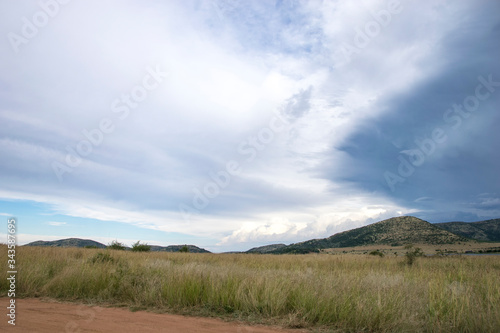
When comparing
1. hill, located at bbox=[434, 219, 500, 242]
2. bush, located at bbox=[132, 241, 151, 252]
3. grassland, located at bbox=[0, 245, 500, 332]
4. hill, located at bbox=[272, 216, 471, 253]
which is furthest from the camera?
hill, located at bbox=[434, 219, 500, 242]

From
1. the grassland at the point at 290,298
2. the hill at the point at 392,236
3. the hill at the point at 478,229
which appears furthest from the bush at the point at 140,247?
the hill at the point at 478,229

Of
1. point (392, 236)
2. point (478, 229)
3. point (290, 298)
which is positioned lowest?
point (478, 229)

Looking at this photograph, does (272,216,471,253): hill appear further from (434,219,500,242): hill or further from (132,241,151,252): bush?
(132,241,151,252): bush

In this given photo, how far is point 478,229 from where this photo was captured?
116812 mm

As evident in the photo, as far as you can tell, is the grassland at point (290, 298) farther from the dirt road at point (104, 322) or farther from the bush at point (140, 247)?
the bush at point (140, 247)

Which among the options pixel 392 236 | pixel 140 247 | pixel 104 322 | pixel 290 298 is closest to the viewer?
pixel 104 322

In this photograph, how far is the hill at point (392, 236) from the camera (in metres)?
78.7

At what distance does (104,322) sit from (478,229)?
14638 centimetres

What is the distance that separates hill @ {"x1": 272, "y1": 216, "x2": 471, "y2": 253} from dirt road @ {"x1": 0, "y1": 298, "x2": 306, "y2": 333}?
214 ft

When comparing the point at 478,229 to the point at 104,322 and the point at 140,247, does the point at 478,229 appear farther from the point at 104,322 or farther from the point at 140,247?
the point at 104,322

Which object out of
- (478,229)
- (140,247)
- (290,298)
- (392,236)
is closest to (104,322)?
(290,298)

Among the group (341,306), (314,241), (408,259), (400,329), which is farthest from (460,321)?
(314,241)

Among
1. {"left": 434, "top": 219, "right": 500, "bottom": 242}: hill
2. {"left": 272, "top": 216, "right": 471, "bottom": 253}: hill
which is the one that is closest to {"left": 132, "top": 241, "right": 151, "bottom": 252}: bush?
{"left": 272, "top": 216, "right": 471, "bottom": 253}: hill

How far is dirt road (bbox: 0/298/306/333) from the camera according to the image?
5621 mm
